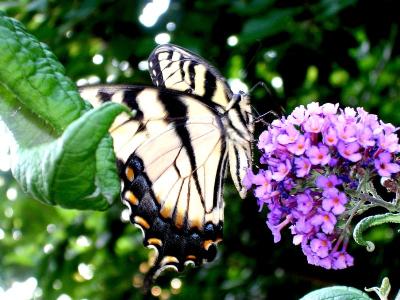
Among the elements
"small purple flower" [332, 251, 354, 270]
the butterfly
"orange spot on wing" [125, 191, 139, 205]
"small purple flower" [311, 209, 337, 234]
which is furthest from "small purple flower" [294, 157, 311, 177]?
"orange spot on wing" [125, 191, 139, 205]

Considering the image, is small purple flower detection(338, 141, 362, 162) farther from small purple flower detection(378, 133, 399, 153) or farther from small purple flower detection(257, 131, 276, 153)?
small purple flower detection(257, 131, 276, 153)

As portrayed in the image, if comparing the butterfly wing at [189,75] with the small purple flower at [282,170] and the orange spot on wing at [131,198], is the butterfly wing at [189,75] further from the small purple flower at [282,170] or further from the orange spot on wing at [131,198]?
the small purple flower at [282,170]

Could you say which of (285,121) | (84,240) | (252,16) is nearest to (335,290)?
(285,121)

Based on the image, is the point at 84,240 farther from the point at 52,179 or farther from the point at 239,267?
the point at 52,179

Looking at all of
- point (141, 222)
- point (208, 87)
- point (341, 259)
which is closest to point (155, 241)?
point (141, 222)

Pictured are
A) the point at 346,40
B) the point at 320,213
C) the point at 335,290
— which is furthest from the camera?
the point at 346,40

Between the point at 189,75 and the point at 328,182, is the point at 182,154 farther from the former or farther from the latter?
the point at 328,182
